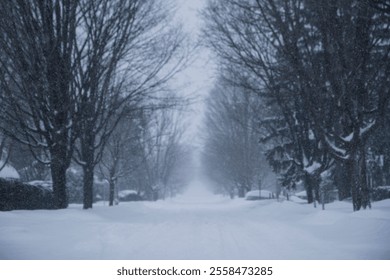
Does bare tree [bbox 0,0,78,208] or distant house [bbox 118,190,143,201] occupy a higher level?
bare tree [bbox 0,0,78,208]

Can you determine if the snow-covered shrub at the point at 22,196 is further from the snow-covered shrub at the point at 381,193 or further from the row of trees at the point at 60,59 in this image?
the snow-covered shrub at the point at 381,193

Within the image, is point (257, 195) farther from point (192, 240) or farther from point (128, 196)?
point (192, 240)

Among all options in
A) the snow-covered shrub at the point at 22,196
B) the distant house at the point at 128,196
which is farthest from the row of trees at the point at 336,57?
the distant house at the point at 128,196

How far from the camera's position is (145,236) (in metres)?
8.59

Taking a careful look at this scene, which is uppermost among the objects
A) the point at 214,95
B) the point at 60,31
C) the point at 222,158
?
the point at 214,95

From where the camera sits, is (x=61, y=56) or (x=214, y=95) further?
(x=214, y=95)

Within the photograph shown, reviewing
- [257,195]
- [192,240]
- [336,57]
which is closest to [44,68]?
[192,240]

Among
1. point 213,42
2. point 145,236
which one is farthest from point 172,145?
point 145,236

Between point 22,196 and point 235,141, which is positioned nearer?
point 22,196

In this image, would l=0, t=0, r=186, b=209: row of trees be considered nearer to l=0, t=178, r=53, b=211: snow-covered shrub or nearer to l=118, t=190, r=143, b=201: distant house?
l=0, t=178, r=53, b=211: snow-covered shrub

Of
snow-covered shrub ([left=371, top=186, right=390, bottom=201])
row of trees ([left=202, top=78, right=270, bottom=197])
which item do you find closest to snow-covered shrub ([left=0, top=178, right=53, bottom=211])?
snow-covered shrub ([left=371, top=186, right=390, bottom=201])

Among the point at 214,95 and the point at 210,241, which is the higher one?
the point at 214,95

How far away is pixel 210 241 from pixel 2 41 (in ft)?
27.0
